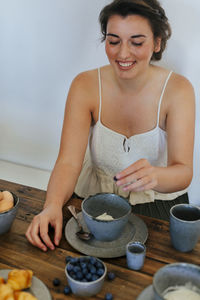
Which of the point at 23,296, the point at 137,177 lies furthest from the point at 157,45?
the point at 23,296

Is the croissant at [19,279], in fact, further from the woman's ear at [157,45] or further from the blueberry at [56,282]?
the woman's ear at [157,45]

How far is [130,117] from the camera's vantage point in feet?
5.24

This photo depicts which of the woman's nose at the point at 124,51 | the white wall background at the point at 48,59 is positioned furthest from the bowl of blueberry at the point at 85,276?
the white wall background at the point at 48,59

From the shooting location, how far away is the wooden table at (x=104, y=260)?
92 cm

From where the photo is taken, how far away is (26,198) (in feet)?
4.33

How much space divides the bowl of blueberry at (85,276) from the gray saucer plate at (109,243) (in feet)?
0.35

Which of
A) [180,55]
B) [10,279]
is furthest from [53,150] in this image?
[10,279]

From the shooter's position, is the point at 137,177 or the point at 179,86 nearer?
the point at 137,177

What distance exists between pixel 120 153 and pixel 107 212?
0.46 m

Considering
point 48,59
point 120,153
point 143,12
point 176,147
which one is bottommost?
point 120,153

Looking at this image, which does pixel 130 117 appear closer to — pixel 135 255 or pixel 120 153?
pixel 120 153

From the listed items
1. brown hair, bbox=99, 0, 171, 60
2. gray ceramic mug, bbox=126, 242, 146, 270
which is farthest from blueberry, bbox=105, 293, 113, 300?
brown hair, bbox=99, 0, 171, 60

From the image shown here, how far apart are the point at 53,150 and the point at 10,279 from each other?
1417 mm

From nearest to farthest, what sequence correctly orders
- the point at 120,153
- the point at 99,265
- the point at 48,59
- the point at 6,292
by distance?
the point at 6,292 < the point at 99,265 < the point at 120,153 < the point at 48,59
